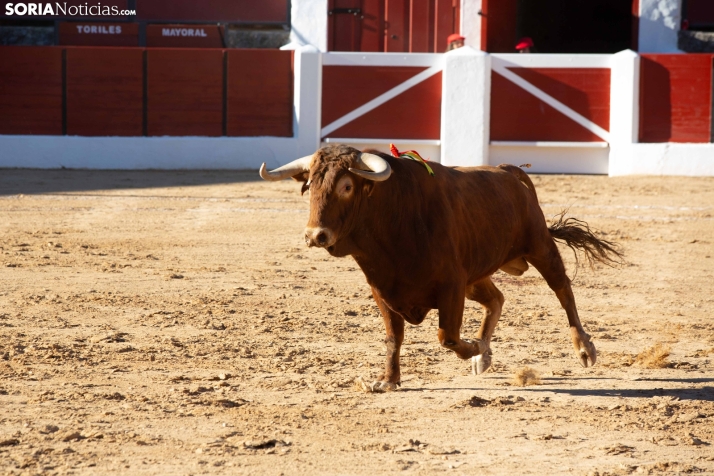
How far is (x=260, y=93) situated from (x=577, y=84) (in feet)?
13.7

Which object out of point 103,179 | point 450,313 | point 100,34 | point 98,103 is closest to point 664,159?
point 103,179

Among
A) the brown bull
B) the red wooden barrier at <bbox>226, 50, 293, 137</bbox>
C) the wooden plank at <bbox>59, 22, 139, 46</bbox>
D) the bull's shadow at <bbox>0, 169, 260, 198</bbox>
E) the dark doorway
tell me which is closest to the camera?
the brown bull

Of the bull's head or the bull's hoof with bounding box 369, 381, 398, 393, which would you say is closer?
the bull's head

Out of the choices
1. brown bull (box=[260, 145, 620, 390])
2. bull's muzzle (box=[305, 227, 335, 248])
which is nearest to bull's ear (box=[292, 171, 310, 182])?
brown bull (box=[260, 145, 620, 390])

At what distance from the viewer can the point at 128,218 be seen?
370 inches

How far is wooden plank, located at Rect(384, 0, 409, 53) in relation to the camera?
14.6m

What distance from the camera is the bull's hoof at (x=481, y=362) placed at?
4562 millimetres

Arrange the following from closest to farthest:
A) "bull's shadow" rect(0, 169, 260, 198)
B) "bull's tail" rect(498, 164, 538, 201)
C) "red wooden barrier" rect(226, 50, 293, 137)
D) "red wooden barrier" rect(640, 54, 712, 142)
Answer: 1. "bull's tail" rect(498, 164, 538, 201)
2. "bull's shadow" rect(0, 169, 260, 198)
3. "red wooden barrier" rect(640, 54, 712, 142)
4. "red wooden barrier" rect(226, 50, 293, 137)

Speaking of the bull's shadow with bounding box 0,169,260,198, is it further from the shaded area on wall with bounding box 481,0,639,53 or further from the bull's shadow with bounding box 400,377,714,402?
the bull's shadow with bounding box 400,377,714,402

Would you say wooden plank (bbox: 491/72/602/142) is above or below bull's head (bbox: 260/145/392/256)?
above

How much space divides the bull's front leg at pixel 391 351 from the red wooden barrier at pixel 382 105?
900cm

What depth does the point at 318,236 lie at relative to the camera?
365 cm

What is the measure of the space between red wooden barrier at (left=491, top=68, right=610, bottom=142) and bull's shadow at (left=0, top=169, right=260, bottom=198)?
338cm

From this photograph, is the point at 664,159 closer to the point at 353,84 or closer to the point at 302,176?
the point at 353,84
